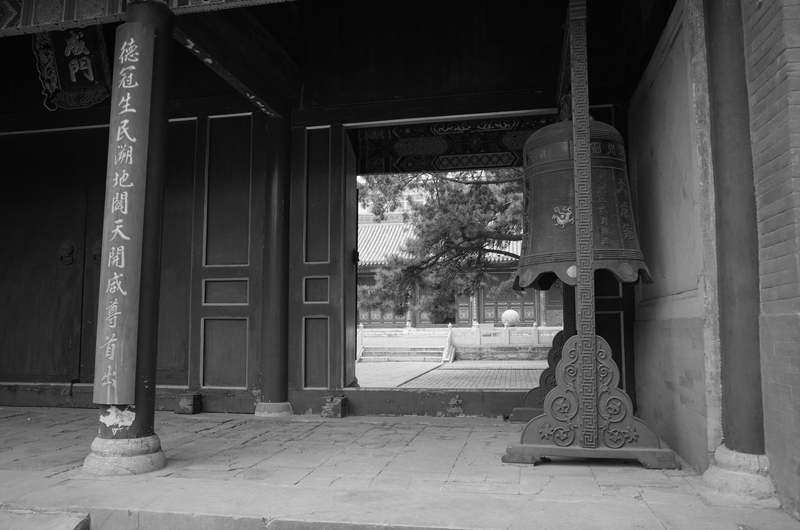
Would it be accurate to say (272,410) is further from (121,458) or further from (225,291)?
(121,458)

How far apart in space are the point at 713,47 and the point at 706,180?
707mm

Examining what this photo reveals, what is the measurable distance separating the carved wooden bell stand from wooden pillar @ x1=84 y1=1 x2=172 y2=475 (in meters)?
2.34

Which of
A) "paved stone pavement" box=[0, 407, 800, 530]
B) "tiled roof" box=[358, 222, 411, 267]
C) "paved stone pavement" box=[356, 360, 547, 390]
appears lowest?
"paved stone pavement" box=[356, 360, 547, 390]

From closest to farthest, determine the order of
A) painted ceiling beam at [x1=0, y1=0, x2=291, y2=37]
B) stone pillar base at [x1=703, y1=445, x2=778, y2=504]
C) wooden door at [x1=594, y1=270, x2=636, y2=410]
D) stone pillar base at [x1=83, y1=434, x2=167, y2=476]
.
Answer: stone pillar base at [x1=703, y1=445, x2=778, y2=504] → stone pillar base at [x1=83, y1=434, x2=167, y2=476] → painted ceiling beam at [x1=0, y1=0, x2=291, y2=37] → wooden door at [x1=594, y1=270, x2=636, y2=410]

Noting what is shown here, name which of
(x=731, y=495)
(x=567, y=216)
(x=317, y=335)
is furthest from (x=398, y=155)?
(x=731, y=495)

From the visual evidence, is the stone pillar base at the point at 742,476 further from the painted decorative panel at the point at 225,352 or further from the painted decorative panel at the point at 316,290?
the painted decorative panel at the point at 225,352

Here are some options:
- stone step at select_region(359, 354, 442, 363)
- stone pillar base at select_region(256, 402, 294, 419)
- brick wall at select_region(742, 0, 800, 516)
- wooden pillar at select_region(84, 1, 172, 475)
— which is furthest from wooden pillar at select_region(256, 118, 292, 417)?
stone step at select_region(359, 354, 442, 363)

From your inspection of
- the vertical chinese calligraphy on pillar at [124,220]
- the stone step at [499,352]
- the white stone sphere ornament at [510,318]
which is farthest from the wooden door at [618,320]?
the white stone sphere ornament at [510,318]

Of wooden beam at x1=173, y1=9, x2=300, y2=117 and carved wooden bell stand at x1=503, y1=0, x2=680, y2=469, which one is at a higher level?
wooden beam at x1=173, y1=9, x2=300, y2=117

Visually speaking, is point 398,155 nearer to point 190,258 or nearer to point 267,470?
point 190,258

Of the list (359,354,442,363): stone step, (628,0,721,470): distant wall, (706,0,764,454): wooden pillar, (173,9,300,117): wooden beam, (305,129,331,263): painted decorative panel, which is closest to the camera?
(706,0,764,454): wooden pillar

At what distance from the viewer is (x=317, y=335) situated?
21.0 feet

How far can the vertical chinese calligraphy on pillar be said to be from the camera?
3.94m

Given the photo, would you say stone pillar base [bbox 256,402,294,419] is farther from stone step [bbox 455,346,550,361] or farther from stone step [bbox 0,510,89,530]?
stone step [bbox 455,346,550,361]
